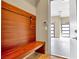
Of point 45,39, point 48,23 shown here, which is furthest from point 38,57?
point 48,23

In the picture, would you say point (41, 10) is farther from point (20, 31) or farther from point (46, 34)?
point (20, 31)

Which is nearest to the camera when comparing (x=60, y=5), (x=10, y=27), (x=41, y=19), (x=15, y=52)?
(x=15, y=52)

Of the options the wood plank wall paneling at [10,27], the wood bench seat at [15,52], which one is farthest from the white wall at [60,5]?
the wood bench seat at [15,52]

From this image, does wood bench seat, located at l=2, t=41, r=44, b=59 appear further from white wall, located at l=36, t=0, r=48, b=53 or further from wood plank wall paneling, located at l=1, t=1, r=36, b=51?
white wall, located at l=36, t=0, r=48, b=53

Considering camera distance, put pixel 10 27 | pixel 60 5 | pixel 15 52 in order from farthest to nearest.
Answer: pixel 60 5
pixel 10 27
pixel 15 52

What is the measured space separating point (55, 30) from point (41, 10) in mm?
11160

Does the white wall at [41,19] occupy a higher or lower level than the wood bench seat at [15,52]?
higher

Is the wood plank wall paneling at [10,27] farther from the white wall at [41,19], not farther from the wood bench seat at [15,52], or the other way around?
the white wall at [41,19]

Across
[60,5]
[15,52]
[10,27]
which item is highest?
[60,5]

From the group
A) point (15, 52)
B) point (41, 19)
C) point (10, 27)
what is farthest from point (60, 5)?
point (15, 52)

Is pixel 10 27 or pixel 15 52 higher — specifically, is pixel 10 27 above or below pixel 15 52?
above

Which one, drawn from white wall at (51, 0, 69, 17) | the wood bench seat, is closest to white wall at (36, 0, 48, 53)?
the wood bench seat

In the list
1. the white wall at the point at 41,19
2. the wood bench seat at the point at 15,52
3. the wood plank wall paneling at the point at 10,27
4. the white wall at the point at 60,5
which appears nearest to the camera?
the wood bench seat at the point at 15,52

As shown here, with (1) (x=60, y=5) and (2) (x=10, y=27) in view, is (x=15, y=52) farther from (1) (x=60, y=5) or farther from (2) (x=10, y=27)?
(1) (x=60, y=5)
